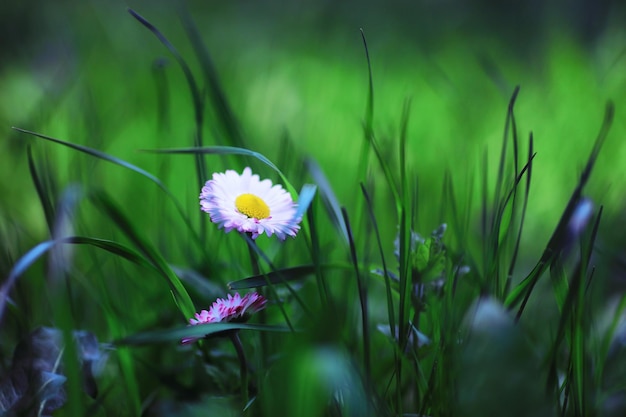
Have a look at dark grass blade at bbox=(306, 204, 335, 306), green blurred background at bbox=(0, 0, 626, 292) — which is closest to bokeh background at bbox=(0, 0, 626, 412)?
green blurred background at bbox=(0, 0, 626, 292)

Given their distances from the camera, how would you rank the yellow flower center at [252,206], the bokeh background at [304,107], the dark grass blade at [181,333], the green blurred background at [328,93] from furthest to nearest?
the green blurred background at [328,93], the bokeh background at [304,107], the yellow flower center at [252,206], the dark grass blade at [181,333]

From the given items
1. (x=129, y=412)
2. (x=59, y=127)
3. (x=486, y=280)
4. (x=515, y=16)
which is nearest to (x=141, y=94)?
(x=59, y=127)

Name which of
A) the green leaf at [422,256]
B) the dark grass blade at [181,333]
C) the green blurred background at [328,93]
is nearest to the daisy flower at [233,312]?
the dark grass blade at [181,333]

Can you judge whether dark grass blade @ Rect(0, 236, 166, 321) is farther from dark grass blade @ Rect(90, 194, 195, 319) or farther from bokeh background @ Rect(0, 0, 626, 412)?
bokeh background @ Rect(0, 0, 626, 412)

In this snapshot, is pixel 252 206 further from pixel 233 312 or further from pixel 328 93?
pixel 328 93

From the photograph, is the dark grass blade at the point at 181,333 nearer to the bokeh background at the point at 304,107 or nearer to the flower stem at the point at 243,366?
the flower stem at the point at 243,366

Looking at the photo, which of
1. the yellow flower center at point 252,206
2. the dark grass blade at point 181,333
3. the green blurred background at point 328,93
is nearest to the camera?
the dark grass blade at point 181,333

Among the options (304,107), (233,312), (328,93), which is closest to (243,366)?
(233,312)
